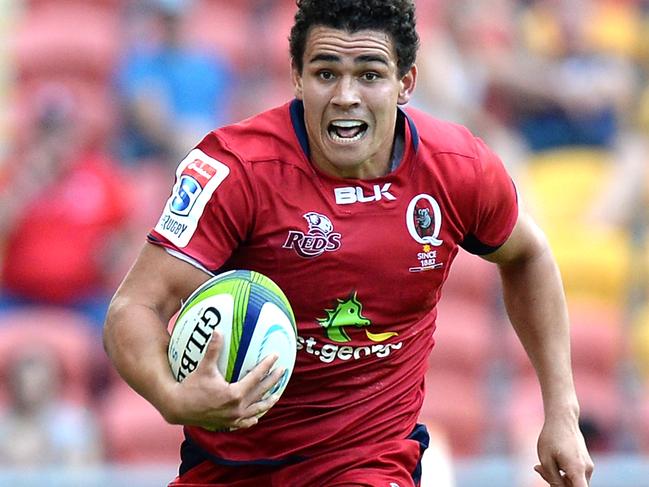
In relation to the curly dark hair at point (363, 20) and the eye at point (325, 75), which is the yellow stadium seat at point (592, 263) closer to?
the curly dark hair at point (363, 20)

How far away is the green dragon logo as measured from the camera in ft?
12.7

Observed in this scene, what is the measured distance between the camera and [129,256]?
7.51m

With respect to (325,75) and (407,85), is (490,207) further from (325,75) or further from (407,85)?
(325,75)

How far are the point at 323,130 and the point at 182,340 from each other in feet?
2.56

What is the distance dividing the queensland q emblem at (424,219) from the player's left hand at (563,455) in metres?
0.75

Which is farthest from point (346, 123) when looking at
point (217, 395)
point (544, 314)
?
point (544, 314)

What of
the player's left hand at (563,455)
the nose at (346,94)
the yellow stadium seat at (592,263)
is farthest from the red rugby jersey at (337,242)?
the yellow stadium seat at (592,263)

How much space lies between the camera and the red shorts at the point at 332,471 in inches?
153

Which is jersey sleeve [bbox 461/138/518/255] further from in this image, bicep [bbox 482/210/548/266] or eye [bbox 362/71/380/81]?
eye [bbox 362/71/380/81]

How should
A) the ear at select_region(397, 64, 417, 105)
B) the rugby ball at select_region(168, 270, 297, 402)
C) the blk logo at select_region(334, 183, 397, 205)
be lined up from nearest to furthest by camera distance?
1. the rugby ball at select_region(168, 270, 297, 402)
2. the blk logo at select_region(334, 183, 397, 205)
3. the ear at select_region(397, 64, 417, 105)

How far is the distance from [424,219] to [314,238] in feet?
1.19

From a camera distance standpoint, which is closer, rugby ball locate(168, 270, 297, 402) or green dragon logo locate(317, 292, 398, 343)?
rugby ball locate(168, 270, 297, 402)

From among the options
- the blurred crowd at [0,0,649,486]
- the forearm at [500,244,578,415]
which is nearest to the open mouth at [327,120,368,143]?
the forearm at [500,244,578,415]

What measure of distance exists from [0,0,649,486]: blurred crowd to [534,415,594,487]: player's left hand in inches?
100
